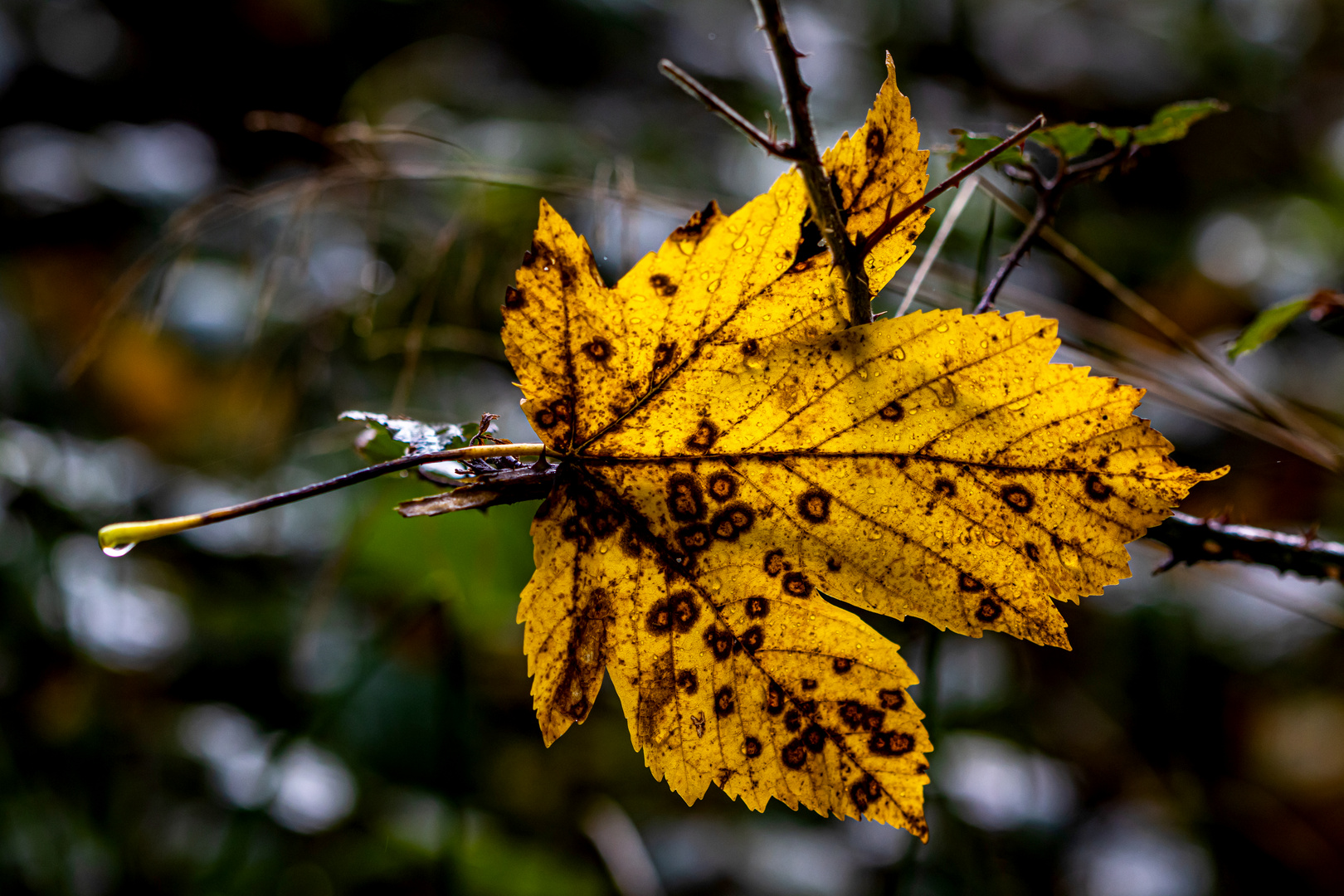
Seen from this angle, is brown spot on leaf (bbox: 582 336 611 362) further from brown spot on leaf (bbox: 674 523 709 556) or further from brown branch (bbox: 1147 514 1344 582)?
brown branch (bbox: 1147 514 1344 582)

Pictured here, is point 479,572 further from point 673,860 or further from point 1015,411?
point 1015,411

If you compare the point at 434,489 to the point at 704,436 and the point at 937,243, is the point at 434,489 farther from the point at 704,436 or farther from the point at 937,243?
the point at 937,243

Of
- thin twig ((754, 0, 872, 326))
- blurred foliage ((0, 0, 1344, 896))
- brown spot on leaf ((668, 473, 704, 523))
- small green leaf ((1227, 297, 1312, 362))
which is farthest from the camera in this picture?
blurred foliage ((0, 0, 1344, 896))

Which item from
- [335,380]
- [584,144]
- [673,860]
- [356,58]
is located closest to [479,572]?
[673,860]

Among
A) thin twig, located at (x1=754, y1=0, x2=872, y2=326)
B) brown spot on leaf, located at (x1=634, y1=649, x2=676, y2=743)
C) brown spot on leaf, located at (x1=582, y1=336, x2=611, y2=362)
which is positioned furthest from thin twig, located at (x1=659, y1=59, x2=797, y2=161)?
brown spot on leaf, located at (x1=634, y1=649, x2=676, y2=743)

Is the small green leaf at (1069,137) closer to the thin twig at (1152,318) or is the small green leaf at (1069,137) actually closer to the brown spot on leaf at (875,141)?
the thin twig at (1152,318)

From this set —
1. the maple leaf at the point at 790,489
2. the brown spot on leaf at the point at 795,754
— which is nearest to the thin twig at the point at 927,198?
the maple leaf at the point at 790,489

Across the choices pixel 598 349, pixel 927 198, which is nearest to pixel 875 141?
pixel 927 198

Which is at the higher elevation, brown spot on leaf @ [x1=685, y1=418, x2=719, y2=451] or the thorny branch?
the thorny branch
